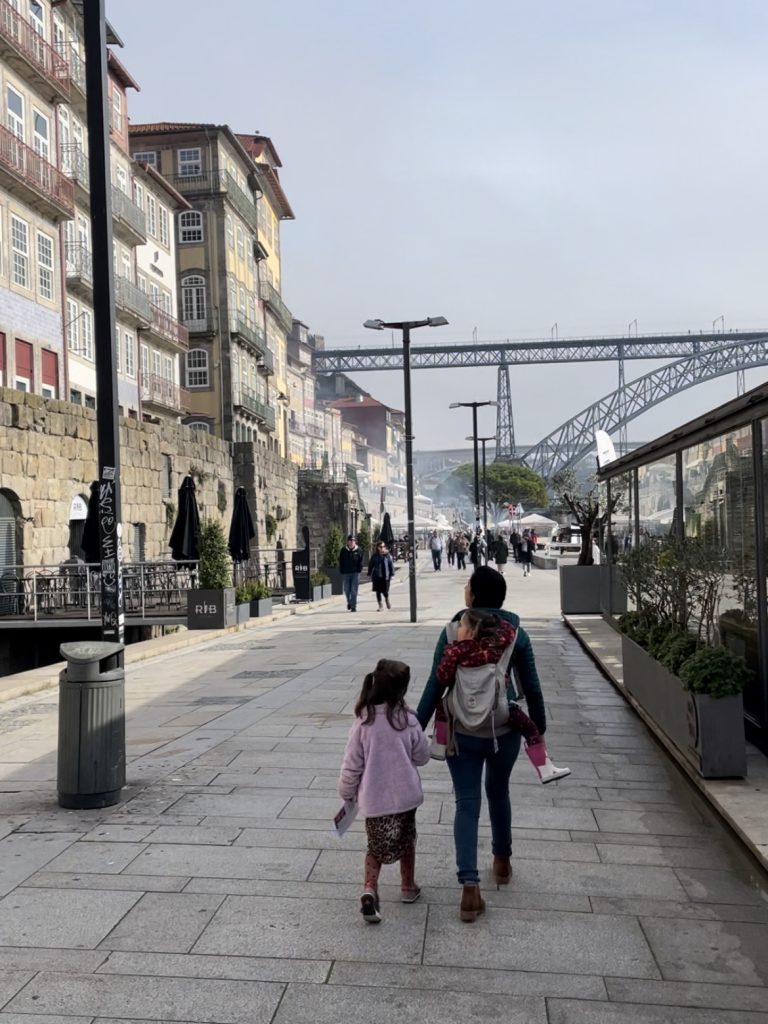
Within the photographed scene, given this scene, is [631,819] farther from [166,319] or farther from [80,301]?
[166,319]

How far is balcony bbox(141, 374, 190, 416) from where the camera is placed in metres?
37.4

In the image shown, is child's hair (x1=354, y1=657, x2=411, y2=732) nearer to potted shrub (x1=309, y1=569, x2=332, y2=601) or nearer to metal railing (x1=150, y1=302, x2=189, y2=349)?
potted shrub (x1=309, y1=569, x2=332, y2=601)

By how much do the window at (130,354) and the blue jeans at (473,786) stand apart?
32124mm

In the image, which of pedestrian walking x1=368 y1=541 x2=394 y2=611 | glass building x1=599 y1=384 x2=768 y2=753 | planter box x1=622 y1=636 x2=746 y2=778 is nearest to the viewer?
planter box x1=622 y1=636 x2=746 y2=778

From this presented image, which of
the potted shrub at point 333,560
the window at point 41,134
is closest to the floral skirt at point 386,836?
the window at point 41,134

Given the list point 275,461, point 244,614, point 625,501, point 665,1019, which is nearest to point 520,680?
point 665,1019

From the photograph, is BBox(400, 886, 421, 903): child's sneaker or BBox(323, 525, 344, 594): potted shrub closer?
BBox(400, 886, 421, 903): child's sneaker

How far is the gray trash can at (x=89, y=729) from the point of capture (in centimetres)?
645

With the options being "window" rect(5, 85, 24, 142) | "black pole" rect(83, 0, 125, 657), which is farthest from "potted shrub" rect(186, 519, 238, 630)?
"black pole" rect(83, 0, 125, 657)

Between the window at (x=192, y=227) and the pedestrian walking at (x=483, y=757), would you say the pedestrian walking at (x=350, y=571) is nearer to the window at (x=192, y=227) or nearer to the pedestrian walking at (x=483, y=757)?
the pedestrian walking at (x=483, y=757)

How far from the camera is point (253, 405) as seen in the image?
51.3 metres

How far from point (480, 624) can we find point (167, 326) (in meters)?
36.2

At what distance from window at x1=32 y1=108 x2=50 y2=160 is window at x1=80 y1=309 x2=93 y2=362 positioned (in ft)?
15.2

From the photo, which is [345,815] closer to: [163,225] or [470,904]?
[470,904]
